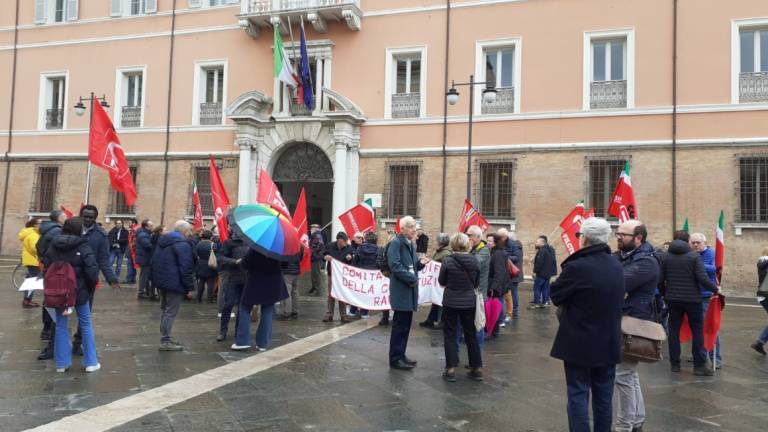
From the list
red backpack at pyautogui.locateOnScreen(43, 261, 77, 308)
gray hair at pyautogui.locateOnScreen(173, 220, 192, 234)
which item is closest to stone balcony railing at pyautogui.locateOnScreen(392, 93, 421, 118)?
gray hair at pyautogui.locateOnScreen(173, 220, 192, 234)

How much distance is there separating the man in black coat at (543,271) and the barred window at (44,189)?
2028 cm

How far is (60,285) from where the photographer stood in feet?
21.9

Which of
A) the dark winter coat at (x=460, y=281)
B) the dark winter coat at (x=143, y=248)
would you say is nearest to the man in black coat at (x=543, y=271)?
the dark winter coat at (x=460, y=281)

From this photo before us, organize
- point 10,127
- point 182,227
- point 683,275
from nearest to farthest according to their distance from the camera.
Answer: point 683,275 → point 182,227 → point 10,127

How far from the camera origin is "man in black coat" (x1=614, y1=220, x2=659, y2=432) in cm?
518

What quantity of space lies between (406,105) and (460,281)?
1477 centimetres

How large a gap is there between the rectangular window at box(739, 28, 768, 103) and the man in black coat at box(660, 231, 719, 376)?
12004 mm

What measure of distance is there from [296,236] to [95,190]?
756 inches

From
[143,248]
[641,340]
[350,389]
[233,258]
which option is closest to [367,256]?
[233,258]

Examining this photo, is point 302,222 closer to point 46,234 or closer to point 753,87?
point 46,234

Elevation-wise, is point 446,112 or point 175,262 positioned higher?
point 446,112

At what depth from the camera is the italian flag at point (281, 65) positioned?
67.3ft

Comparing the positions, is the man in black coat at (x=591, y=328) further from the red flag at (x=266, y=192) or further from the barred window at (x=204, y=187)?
the barred window at (x=204, y=187)

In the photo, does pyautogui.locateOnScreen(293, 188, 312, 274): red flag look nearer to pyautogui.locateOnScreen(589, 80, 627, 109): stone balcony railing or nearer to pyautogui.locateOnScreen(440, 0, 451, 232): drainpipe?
pyautogui.locateOnScreen(440, 0, 451, 232): drainpipe
